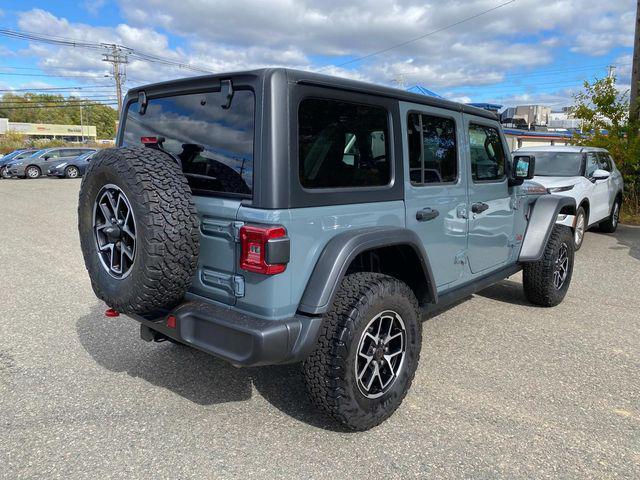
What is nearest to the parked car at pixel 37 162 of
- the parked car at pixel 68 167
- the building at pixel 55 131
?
the parked car at pixel 68 167

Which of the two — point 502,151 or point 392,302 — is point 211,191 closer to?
point 392,302

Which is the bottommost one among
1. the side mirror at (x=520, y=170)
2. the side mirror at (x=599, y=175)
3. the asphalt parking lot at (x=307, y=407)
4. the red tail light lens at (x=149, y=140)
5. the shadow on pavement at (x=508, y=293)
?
the asphalt parking lot at (x=307, y=407)

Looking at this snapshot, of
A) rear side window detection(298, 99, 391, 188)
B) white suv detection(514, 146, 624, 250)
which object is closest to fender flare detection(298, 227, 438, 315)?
rear side window detection(298, 99, 391, 188)

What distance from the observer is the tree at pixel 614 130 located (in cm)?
1100

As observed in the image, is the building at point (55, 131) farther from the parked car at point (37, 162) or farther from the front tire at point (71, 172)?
the front tire at point (71, 172)

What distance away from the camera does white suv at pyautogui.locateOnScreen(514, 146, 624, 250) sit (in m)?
7.68

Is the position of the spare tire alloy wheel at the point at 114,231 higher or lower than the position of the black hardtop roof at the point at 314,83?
lower

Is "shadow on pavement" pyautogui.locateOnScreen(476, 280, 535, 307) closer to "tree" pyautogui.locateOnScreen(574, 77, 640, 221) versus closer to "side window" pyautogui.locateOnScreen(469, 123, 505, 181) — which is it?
"side window" pyautogui.locateOnScreen(469, 123, 505, 181)

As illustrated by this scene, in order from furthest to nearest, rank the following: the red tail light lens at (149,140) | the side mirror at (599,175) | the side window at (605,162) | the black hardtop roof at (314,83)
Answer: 1. the side window at (605,162)
2. the side mirror at (599,175)
3. the red tail light lens at (149,140)
4. the black hardtop roof at (314,83)

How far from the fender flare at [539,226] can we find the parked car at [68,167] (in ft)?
77.1

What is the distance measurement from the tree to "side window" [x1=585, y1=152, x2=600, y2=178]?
2.71 m

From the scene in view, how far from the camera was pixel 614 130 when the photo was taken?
11305 millimetres

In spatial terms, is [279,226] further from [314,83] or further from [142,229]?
[314,83]

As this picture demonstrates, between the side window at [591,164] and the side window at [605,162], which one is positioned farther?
the side window at [605,162]
